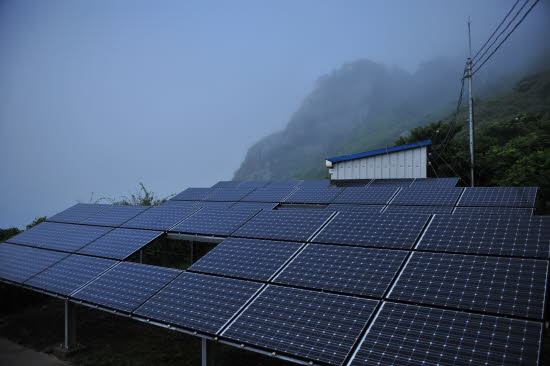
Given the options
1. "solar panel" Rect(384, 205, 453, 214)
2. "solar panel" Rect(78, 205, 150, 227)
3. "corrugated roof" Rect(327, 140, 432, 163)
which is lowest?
"solar panel" Rect(78, 205, 150, 227)

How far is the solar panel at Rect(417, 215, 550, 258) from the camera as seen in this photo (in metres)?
7.52

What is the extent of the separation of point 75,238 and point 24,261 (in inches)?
68.4

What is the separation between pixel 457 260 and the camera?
297 inches

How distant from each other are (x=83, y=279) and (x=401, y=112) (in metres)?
146

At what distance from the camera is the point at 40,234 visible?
51.6 feet

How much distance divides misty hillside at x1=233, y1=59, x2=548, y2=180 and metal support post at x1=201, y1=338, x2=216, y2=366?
389 feet

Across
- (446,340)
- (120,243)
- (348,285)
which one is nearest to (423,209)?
(348,285)

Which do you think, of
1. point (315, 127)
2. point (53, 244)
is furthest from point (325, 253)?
point (315, 127)

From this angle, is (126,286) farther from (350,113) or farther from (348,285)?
(350,113)

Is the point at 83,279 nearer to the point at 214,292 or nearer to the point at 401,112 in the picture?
the point at 214,292

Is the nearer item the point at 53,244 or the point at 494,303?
the point at 494,303

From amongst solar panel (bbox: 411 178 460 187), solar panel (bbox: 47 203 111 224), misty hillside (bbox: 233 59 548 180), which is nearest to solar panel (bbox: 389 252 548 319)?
solar panel (bbox: 411 178 460 187)

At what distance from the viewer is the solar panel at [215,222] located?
466 inches

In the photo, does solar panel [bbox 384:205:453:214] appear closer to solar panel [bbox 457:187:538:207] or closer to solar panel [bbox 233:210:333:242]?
solar panel [bbox 457:187:538:207]
